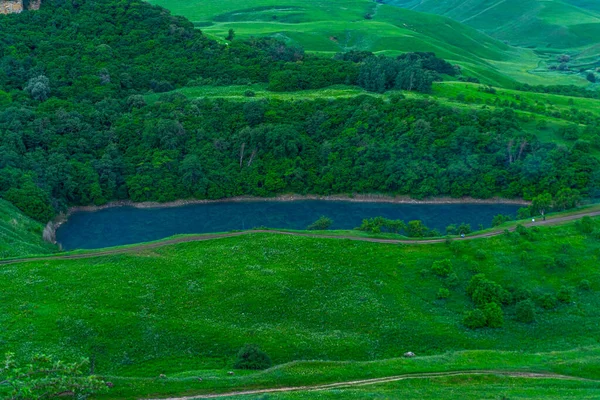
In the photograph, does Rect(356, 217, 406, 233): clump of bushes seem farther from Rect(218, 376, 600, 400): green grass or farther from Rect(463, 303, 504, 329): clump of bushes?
Rect(218, 376, 600, 400): green grass

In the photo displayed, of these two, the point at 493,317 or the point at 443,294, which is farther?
the point at 443,294

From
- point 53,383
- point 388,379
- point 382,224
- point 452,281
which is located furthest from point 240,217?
point 53,383

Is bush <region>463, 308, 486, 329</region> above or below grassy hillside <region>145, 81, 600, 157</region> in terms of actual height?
below

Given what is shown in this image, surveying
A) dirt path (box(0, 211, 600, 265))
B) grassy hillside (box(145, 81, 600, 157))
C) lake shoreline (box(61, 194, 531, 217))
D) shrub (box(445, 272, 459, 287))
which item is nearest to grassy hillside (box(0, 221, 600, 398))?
shrub (box(445, 272, 459, 287))

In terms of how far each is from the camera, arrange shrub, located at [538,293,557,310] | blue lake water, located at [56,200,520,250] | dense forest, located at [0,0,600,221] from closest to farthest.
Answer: shrub, located at [538,293,557,310]
blue lake water, located at [56,200,520,250]
dense forest, located at [0,0,600,221]

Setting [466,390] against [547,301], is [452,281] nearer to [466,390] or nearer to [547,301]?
[547,301]
